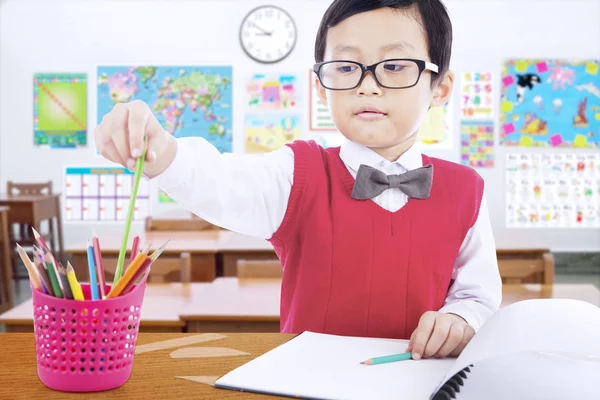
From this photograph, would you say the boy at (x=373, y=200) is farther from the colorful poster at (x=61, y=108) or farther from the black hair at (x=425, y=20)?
the colorful poster at (x=61, y=108)

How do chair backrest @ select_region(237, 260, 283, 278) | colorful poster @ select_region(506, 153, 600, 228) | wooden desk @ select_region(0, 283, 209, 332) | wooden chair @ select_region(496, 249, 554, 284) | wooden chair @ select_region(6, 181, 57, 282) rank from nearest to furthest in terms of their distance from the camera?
wooden desk @ select_region(0, 283, 209, 332)
wooden chair @ select_region(496, 249, 554, 284)
chair backrest @ select_region(237, 260, 283, 278)
wooden chair @ select_region(6, 181, 57, 282)
colorful poster @ select_region(506, 153, 600, 228)

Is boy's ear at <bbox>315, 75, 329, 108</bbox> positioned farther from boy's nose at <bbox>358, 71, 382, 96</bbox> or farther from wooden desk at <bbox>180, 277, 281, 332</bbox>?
wooden desk at <bbox>180, 277, 281, 332</bbox>

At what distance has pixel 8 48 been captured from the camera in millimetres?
6012

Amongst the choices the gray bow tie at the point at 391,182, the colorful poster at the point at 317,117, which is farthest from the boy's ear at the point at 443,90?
the colorful poster at the point at 317,117

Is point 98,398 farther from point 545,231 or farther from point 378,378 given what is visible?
point 545,231

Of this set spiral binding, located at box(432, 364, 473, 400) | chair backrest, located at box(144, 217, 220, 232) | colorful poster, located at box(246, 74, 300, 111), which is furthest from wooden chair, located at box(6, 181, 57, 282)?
spiral binding, located at box(432, 364, 473, 400)

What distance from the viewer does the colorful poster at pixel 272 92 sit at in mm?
5992

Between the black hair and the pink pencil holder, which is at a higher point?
the black hair

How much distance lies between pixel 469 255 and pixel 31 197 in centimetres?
524

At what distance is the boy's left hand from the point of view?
0.77 meters

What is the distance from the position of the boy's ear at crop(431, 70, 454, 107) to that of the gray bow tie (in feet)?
0.41

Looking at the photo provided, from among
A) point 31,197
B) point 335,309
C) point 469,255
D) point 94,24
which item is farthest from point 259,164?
point 94,24

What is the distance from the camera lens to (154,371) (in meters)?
0.71

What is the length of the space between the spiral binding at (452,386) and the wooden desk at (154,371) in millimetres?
176
